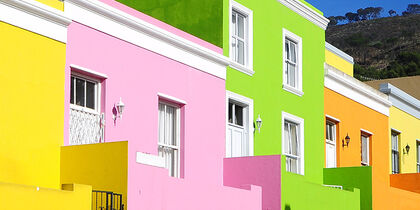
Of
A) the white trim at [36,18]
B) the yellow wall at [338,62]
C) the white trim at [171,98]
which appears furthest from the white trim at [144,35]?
the yellow wall at [338,62]

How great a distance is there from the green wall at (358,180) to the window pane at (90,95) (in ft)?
27.1

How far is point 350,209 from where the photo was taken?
18500 millimetres

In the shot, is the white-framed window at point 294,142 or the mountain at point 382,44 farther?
the mountain at point 382,44

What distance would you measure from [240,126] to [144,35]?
3588 millimetres

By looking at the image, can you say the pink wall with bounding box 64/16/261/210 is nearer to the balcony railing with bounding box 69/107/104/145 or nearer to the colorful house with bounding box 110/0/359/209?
the balcony railing with bounding box 69/107/104/145

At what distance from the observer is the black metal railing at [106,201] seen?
37.9 feet

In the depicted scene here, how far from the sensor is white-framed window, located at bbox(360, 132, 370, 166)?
73.9 feet

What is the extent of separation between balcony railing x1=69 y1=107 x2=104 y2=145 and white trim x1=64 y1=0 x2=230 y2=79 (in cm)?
149

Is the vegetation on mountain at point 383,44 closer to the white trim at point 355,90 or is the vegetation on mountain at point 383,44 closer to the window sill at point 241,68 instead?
the white trim at point 355,90

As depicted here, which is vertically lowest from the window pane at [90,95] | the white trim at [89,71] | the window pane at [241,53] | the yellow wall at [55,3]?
the window pane at [90,95]

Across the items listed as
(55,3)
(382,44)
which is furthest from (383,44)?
(55,3)

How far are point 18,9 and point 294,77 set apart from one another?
9.04m

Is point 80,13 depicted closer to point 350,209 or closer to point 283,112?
point 283,112

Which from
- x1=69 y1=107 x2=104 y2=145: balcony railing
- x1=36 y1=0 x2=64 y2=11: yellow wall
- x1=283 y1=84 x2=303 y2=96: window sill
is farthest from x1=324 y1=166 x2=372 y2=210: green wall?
x1=36 y1=0 x2=64 y2=11: yellow wall
